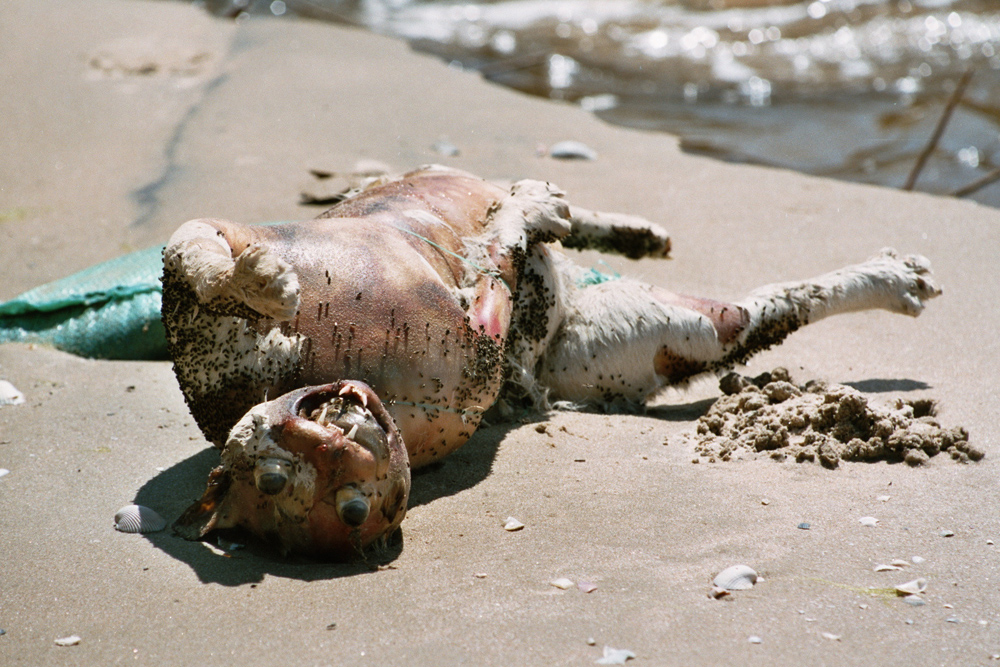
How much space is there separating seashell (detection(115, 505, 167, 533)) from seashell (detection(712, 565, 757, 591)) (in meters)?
1.50

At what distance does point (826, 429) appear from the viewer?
10.2ft

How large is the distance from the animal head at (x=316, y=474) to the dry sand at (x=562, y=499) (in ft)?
0.31

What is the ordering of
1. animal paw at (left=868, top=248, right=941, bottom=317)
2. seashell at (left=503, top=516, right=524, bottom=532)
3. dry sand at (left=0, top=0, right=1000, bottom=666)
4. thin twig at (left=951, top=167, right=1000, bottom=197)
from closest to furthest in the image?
dry sand at (left=0, top=0, right=1000, bottom=666) → seashell at (left=503, top=516, right=524, bottom=532) → animal paw at (left=868, top=248, right=941, bottom=317) → thin twig at (left=951, top=167, right=1000, bottom=197)

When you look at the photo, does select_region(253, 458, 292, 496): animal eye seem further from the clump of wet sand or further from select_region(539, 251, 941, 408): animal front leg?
select_region(539, 251, 941, 408): animal front leg

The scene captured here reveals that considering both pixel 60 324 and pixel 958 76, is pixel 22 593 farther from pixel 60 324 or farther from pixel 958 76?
pixel 958 76

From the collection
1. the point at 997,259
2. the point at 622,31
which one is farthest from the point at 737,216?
the point at 622,31

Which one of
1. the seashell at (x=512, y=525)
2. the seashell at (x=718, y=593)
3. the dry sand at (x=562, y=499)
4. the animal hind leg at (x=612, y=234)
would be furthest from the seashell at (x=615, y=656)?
the animal hind leg at (x=612, y=234)

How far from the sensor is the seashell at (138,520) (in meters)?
2.62

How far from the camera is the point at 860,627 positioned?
2.10m

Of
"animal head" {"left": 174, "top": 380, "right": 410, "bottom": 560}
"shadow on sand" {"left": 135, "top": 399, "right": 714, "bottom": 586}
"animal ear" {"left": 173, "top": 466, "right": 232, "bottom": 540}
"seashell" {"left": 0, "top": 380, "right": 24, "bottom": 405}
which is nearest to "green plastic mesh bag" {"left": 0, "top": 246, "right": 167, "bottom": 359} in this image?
"seashell" {"left": 0, "top": 380, "right": 24, "bottom": 405}

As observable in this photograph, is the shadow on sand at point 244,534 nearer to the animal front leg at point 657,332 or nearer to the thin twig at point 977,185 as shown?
the animal front leg at point 657,332

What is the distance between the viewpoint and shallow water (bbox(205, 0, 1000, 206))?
28.0ft

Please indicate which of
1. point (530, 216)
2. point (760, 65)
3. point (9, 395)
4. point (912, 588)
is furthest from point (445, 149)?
point (760, 65)

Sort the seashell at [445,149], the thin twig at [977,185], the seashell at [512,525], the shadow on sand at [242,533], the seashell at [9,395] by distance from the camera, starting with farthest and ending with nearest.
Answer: the thin twig at [977,185]
the seashell at [445,149]
the seashell at [9,395]
the seashell at [512,525]
the shadow on sand at [242,533]
